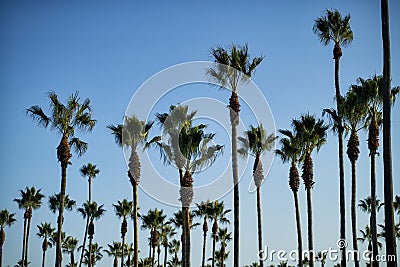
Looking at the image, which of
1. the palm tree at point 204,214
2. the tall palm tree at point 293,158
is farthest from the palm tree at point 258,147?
the palm tree at point 204,214

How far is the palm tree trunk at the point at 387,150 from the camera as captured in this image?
2031 centimetres

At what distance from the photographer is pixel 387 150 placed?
21125mm

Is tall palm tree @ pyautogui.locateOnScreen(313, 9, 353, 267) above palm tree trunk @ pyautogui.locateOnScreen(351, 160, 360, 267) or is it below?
above

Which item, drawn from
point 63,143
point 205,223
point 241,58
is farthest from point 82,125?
point 205,223

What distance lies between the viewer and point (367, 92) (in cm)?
3541

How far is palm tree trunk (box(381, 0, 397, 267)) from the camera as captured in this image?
800 inches

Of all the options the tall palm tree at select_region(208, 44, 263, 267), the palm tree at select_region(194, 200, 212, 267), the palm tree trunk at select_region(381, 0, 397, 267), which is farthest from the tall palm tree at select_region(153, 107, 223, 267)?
the palm tree at select_region(194, 200, 212, 267)

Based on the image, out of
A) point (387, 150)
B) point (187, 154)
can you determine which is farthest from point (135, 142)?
point (387, 150)

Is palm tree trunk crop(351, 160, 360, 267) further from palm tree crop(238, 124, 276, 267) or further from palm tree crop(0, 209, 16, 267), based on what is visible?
palm tree crop(0, 209, 16, 267)

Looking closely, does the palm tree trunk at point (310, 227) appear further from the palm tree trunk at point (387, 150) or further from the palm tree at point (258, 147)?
the palm tree trunk at point (387, 150)

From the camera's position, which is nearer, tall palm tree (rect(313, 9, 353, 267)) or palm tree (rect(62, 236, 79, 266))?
tall palm tree (rect(313, 9, 353, 267))

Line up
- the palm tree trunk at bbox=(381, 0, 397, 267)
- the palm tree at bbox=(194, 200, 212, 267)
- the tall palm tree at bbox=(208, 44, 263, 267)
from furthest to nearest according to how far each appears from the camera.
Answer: the palm tree at bbox=(194, 200, 212, 267), the tall palm tree at bbox=(208, 44, 263, 267), the palm tree trunk at bbox=(381, 0, 397, 267)

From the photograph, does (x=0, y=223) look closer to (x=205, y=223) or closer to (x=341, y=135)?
(x=205, y=223)

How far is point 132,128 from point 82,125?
580cm
